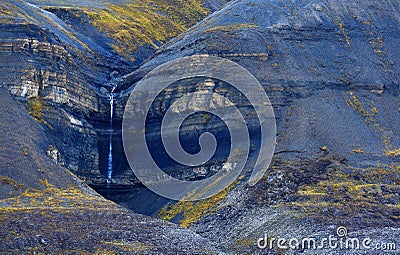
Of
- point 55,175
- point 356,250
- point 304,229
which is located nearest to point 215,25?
point 55,175

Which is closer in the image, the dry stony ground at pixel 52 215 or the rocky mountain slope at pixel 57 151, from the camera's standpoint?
the dry stony ground at pixel 52 215

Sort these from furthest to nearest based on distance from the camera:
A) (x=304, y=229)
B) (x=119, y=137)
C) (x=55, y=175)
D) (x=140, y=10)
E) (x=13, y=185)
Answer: (x=140, y=10)
(x=119, y=137)
(x=55, y=175)
(x=13, y=185)
(x=304, y=229)

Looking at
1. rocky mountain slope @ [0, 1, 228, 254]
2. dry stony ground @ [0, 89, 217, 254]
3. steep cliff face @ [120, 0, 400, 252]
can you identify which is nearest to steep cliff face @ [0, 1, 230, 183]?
rocky mountain slope @ [0, 1, 228, 254]

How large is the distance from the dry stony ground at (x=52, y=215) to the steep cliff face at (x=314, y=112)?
553cm

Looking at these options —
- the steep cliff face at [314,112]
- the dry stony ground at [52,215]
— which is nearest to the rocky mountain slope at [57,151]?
the dry stony ground at [52,215]

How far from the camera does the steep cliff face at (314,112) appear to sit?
45.8m

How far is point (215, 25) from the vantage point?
69.5 m

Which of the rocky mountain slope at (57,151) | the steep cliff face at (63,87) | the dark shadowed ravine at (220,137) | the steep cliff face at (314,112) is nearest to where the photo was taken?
the rocky mountain slope at (57,151)

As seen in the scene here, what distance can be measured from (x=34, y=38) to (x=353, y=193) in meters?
27.2

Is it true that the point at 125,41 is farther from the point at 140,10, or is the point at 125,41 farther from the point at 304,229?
the point at 304,229

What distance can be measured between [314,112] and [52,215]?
24724 mm

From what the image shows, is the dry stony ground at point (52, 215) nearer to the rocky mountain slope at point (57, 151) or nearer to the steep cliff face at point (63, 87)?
the rocky mountain slope at point (57, 151)

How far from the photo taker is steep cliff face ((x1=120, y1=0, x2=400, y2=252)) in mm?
45812

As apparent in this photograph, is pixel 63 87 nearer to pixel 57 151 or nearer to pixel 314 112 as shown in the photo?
pixel 57 151
